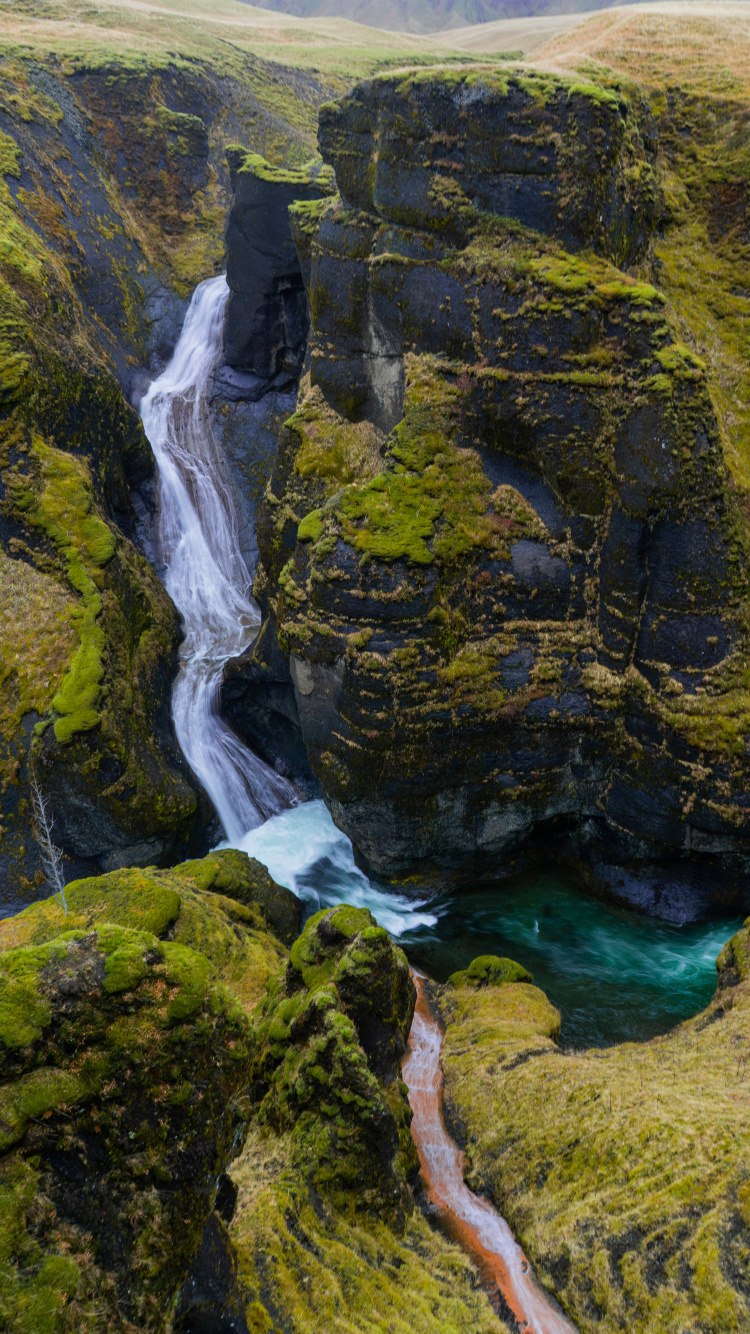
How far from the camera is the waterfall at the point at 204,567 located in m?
20.1

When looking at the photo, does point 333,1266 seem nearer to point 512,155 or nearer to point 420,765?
point 420,765

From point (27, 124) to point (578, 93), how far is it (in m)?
21.2

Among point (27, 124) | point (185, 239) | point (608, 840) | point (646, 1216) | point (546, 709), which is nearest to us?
point (646, 1216)

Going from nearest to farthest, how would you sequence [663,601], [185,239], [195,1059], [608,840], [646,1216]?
[195,1059]
[646,1216]
[663,601]
[608,840]
[185,239]

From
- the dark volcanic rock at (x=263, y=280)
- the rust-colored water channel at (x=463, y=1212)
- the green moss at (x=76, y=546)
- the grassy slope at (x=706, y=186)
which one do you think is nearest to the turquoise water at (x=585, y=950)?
the rust-colored water channel at (x=463, y=1212)

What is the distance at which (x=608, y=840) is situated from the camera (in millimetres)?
16391

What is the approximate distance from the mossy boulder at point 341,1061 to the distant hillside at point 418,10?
153224mm

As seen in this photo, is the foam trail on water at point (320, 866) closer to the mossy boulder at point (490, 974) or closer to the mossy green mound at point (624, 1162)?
the mossy boulder at point (490, 974)

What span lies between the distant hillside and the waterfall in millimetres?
130040

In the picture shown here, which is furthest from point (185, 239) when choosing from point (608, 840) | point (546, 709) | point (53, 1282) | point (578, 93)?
point (53, 1282)

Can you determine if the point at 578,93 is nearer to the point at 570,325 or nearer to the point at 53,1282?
the point at 570,325

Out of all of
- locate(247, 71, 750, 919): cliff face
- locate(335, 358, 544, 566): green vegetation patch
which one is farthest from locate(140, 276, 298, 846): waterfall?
locate(335, 358, 544, 566): green vegetation patch

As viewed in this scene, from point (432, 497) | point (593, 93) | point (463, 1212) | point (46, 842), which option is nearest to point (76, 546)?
point (46, 842)

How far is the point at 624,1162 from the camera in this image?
7508 mm
